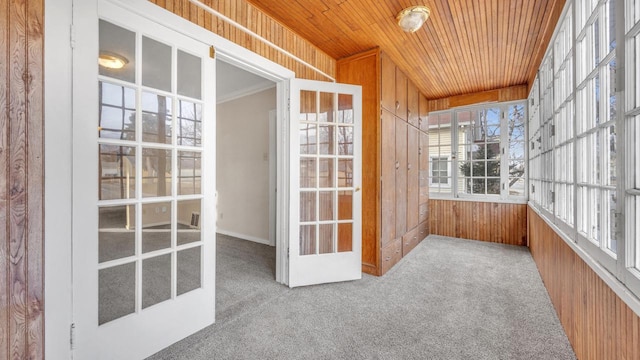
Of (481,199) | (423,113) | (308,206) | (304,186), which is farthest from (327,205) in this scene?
(481,199)

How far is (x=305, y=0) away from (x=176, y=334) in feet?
9.04

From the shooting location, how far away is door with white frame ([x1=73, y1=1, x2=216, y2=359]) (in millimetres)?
1361

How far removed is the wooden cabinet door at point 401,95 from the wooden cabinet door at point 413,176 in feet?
1.16

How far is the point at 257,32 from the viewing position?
228cm

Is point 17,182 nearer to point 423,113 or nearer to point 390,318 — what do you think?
point 390,318

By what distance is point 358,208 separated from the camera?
284 centimetres

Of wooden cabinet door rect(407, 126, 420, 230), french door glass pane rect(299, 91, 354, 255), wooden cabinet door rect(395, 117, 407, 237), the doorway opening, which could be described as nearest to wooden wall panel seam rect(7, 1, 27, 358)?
french door glass pane rect(299, 91, 354, 255)

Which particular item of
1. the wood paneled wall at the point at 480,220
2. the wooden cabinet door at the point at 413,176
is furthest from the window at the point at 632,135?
the wood paneled wall at the point at 480,220

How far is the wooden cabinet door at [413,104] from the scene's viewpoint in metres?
3.87

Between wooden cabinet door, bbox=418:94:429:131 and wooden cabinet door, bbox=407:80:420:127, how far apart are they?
0.13 m

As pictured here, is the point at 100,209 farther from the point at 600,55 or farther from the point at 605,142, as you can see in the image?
the point at 600,55

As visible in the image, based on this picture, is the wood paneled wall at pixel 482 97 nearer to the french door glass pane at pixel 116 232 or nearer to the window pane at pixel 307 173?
the window pane at pixel 307 173

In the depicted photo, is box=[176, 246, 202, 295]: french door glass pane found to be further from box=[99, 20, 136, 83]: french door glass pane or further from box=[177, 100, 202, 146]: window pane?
box=[99, 20, 136, 83]: french door glass pane

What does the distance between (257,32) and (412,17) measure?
1.40 m
